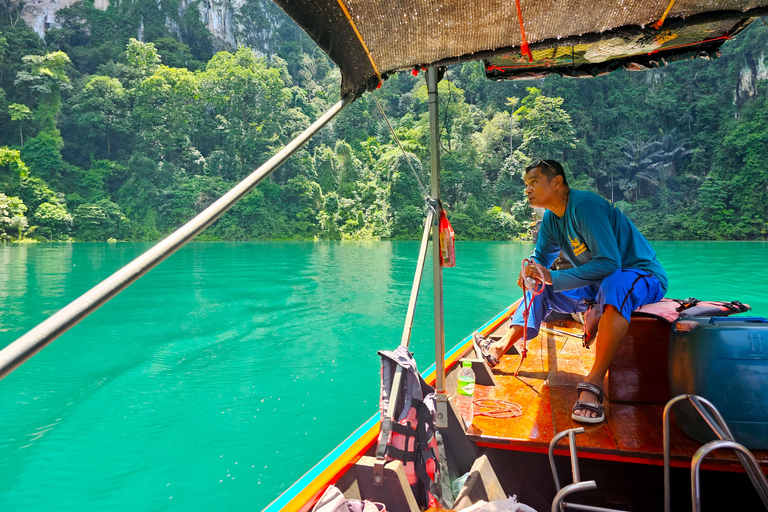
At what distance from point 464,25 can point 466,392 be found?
1.38m

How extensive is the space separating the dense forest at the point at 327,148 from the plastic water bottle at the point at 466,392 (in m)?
23.2

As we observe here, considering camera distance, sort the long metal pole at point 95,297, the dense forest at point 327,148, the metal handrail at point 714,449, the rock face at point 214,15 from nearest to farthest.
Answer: the long metal pole at point 95,297, the metal handrail at point 714,449, the dense forest at point 327,148, the rock face at point 214,15

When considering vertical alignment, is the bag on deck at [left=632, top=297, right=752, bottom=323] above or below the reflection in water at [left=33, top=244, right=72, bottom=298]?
above

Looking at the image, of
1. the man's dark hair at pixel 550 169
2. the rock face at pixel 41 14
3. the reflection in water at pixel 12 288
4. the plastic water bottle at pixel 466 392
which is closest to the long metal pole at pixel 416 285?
the plastic water bottle at pixel 466 392

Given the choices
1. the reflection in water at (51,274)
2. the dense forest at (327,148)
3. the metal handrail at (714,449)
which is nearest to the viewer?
the metal handrail at (714,449)

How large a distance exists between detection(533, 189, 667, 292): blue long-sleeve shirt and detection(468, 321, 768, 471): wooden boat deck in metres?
0.49

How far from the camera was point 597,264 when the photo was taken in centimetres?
186

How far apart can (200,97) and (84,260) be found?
20.1 meters

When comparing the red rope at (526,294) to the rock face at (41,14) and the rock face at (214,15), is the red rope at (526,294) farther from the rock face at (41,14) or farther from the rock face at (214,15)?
the rock face at (214,15)

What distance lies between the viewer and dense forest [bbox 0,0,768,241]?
83.6 feet

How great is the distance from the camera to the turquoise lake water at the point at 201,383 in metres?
3.00

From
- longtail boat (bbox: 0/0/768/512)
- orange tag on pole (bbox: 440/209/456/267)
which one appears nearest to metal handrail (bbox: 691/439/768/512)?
longtail boat (bbox: 0/0/768/512)

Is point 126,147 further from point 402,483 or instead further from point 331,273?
point 402,483

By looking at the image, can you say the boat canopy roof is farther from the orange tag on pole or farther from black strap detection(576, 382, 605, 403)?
black strap detection(576, 382, 605, 403)
